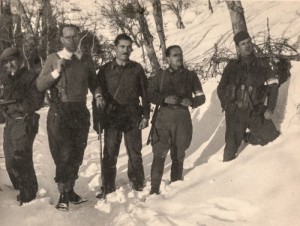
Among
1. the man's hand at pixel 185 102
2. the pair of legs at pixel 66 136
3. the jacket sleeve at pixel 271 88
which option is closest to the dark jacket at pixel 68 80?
the pair of legs at pixel 66 136

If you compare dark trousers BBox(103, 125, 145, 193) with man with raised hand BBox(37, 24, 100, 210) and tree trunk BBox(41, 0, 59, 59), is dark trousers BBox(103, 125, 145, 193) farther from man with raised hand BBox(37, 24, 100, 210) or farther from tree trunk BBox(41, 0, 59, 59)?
tree trunk BBox(41, 0, 59, 59)

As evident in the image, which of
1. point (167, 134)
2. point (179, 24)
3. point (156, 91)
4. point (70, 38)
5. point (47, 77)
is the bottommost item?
point (167, 134)

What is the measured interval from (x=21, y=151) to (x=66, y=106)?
0.63m

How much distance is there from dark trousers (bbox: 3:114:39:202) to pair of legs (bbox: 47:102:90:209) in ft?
0.68

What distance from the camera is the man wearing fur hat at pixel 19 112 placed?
4.28m

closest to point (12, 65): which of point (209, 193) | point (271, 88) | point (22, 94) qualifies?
point (22, 94)

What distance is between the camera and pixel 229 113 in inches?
197

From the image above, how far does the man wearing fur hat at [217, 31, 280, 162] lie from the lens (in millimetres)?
4785

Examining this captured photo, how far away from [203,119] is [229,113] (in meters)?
2.32

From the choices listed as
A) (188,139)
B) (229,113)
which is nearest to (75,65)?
(188,139)

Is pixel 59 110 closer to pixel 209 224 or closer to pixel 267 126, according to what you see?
pixel 209 224

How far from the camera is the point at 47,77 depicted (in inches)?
163

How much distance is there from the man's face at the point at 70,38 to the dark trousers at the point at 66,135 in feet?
1.88

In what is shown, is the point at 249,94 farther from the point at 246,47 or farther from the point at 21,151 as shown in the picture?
the point at 21,151
